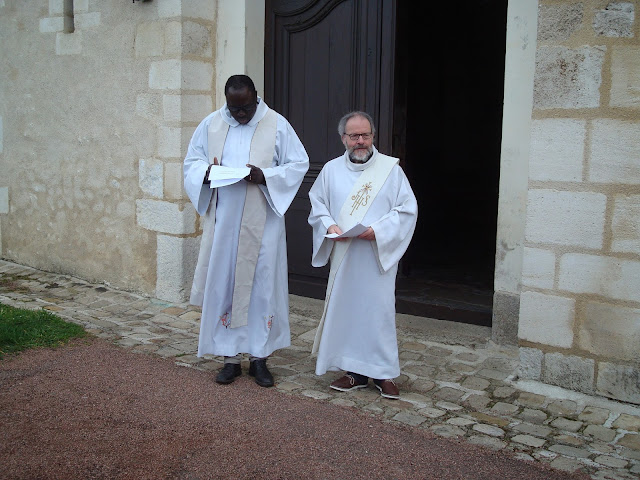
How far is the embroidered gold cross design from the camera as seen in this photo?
4316 mm

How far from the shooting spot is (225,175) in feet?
14.5

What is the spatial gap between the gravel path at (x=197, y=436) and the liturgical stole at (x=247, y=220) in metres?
A: 0.53

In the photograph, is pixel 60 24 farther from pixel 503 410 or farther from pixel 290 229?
pixel 503 410

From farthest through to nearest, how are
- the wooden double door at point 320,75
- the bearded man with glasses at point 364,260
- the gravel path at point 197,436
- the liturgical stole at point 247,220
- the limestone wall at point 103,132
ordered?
the limestone wall at point 103,132
the wooden double door at point 320,75
the liturgical stole at point 247,220
the bearded man with glasses at point 364,260
the gravel path at point 197,436

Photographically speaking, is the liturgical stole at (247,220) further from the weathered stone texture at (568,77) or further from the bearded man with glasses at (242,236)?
the weathered stone texture at (568,77)

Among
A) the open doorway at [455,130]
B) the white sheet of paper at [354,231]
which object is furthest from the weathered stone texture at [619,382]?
the open doorway at [455,130]

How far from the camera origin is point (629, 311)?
415cm

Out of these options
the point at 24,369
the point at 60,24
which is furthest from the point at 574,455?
the point at 60,24

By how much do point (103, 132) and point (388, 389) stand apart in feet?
12.7

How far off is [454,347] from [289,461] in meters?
2.14

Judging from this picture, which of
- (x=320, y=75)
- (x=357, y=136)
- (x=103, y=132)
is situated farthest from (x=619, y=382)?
(x=103, y=132)

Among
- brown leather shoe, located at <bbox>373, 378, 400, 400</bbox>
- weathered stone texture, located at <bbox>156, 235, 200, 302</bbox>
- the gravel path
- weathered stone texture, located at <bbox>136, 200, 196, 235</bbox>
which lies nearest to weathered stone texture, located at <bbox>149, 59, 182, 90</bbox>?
weathered stone texture, located at <bbox>136, 200, 196, 235</bbox>

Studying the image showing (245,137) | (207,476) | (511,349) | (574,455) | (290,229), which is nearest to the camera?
(207,476)

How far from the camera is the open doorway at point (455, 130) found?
28.3 ft
